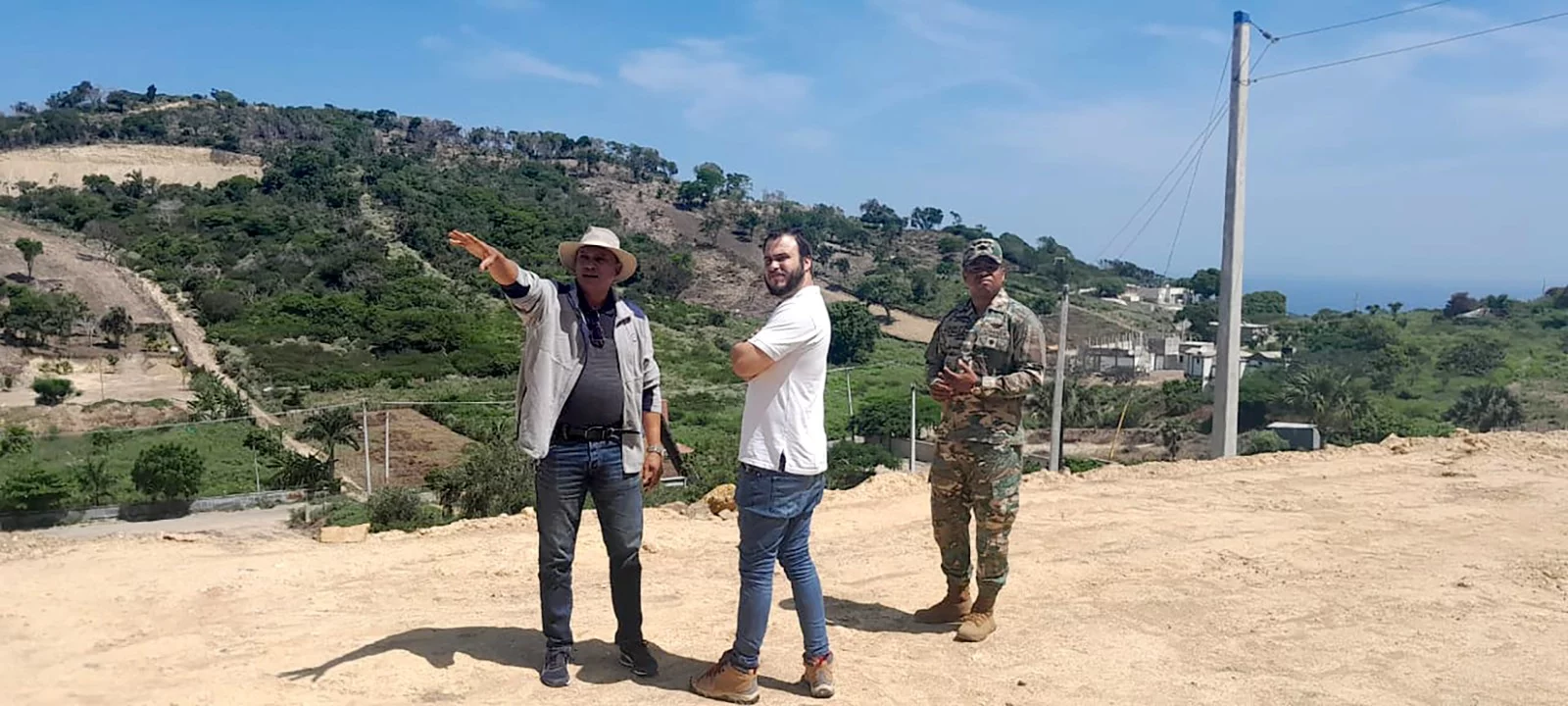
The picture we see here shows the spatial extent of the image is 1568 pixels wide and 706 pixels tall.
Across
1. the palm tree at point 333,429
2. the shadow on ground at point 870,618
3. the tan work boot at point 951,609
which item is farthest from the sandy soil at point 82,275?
the tan work boot at point 951,609

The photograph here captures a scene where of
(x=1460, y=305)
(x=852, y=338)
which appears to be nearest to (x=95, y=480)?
(x=852, y=338)

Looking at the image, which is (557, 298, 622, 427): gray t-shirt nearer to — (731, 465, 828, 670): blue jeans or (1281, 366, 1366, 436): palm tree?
(731, 465, 828, 670): blue jeans

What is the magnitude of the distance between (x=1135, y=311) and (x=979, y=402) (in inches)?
3264

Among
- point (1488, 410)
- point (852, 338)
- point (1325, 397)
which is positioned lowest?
point (1488, 410)

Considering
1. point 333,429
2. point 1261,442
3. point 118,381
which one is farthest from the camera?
point 118,381

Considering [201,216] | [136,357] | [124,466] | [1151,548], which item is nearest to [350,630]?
[1151,548]

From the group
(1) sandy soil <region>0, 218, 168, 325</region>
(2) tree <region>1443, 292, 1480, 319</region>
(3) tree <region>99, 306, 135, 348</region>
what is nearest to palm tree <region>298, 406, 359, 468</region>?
(3) tree <region>99, 306, 135, 348</region>

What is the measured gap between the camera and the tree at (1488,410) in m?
28.0

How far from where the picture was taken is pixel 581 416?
13.5 ft

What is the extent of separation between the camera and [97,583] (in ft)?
19.0

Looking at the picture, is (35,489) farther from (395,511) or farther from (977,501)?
(977,501)

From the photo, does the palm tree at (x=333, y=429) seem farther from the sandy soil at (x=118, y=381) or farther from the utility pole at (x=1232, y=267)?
the utility pole at (x=1232, y=267)

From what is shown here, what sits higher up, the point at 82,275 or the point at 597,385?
the point at 82,275

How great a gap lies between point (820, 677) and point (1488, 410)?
104ft
